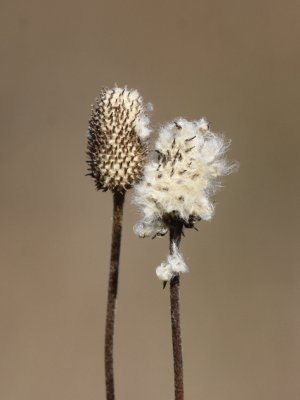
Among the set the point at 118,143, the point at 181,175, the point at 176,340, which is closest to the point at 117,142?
the point at 118,143

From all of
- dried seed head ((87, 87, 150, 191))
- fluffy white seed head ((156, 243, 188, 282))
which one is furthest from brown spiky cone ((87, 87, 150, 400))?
fluffy white seed head ((156, 243, 188, 282))

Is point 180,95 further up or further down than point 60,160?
further up

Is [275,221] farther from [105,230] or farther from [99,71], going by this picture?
[99,71]

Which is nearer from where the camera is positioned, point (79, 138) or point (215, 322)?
point (215, 322)

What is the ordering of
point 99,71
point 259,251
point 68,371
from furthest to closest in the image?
point 99,71, point 259,251, point 68,371

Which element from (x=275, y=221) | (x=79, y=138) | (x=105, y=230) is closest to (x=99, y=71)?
(x=79, y=138)

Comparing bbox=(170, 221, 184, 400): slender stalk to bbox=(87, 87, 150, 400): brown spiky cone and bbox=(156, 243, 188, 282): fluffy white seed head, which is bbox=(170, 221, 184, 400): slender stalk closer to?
bbox=(156, 243, 188, 282): fluffy white seed head
